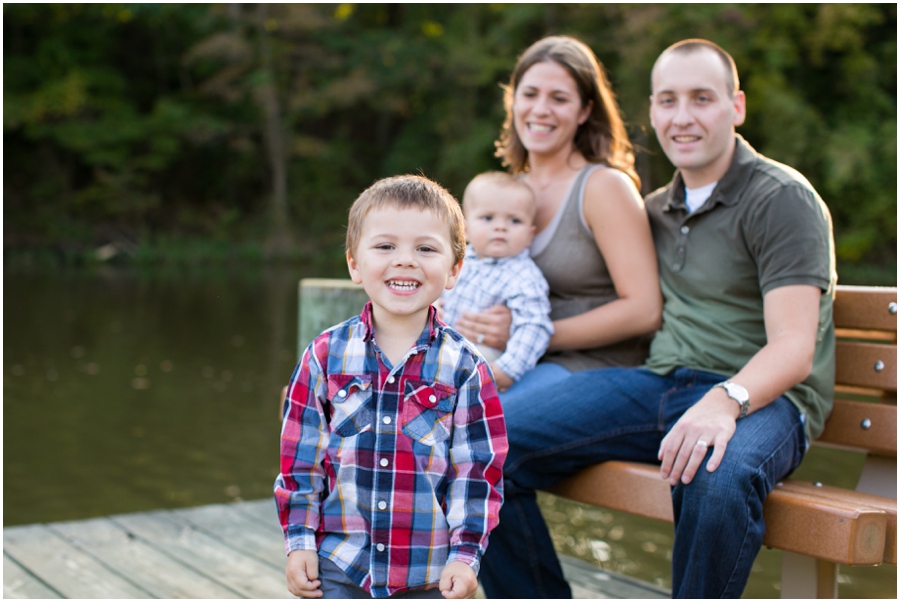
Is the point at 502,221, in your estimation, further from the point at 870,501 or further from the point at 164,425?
the point at 164,425

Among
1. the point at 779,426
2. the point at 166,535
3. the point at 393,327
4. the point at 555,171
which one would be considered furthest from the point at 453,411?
the point at 166,535

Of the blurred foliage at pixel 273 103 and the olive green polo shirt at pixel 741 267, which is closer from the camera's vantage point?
the olive green polo shirt at pixel 741 267

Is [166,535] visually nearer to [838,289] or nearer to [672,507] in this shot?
[672,507]

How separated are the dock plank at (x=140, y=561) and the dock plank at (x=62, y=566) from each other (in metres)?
0.04

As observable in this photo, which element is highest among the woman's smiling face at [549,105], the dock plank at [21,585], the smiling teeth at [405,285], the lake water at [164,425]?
the woman's smiling face at [549,105]

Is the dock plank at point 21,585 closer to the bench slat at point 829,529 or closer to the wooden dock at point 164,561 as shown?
the wooden dock at point 164,561

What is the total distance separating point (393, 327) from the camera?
6.42 feet

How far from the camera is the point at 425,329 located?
1.94 m

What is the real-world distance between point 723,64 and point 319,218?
2248cm

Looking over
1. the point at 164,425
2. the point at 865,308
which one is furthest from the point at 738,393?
the point at 164,425

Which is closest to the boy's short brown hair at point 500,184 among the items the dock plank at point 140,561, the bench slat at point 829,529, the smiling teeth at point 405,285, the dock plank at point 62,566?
the smiling teeth at point 405,285

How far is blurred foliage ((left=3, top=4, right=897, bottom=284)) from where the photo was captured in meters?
21.1

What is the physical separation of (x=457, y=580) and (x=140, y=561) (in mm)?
1912

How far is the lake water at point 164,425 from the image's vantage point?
477 cm
